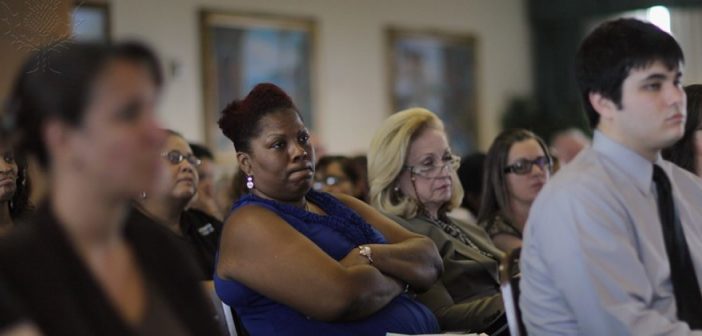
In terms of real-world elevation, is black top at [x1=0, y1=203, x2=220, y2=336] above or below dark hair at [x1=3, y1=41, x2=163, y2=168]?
below

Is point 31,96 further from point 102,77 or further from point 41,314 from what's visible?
point 41,314

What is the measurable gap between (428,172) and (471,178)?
1284 millimetres

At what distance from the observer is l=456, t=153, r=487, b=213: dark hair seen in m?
5.04

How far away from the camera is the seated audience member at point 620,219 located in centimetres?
217

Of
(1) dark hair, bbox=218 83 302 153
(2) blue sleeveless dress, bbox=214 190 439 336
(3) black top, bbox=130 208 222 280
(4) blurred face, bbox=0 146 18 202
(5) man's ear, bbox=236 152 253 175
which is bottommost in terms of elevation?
(3) black top, bbox=130 208 222 280

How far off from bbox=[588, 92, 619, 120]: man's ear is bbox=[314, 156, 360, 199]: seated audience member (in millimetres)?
2956

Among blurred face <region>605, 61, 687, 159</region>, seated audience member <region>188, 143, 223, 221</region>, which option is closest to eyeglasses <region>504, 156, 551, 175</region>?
seated audience member <region>188, 143, 223, 221</region>

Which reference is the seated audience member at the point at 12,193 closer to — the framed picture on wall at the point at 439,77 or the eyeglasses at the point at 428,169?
the eyeglasses at the point at 428,169

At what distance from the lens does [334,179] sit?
5324 mm

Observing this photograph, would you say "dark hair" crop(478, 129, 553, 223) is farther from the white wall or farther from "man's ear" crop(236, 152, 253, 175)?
the white wall

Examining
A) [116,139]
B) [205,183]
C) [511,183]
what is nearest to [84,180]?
[116,139]

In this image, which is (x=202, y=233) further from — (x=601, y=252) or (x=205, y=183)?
(x=601, y=252)

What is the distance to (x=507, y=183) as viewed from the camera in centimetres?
443

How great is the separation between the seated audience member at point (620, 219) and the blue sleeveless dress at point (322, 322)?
27.1 inches
